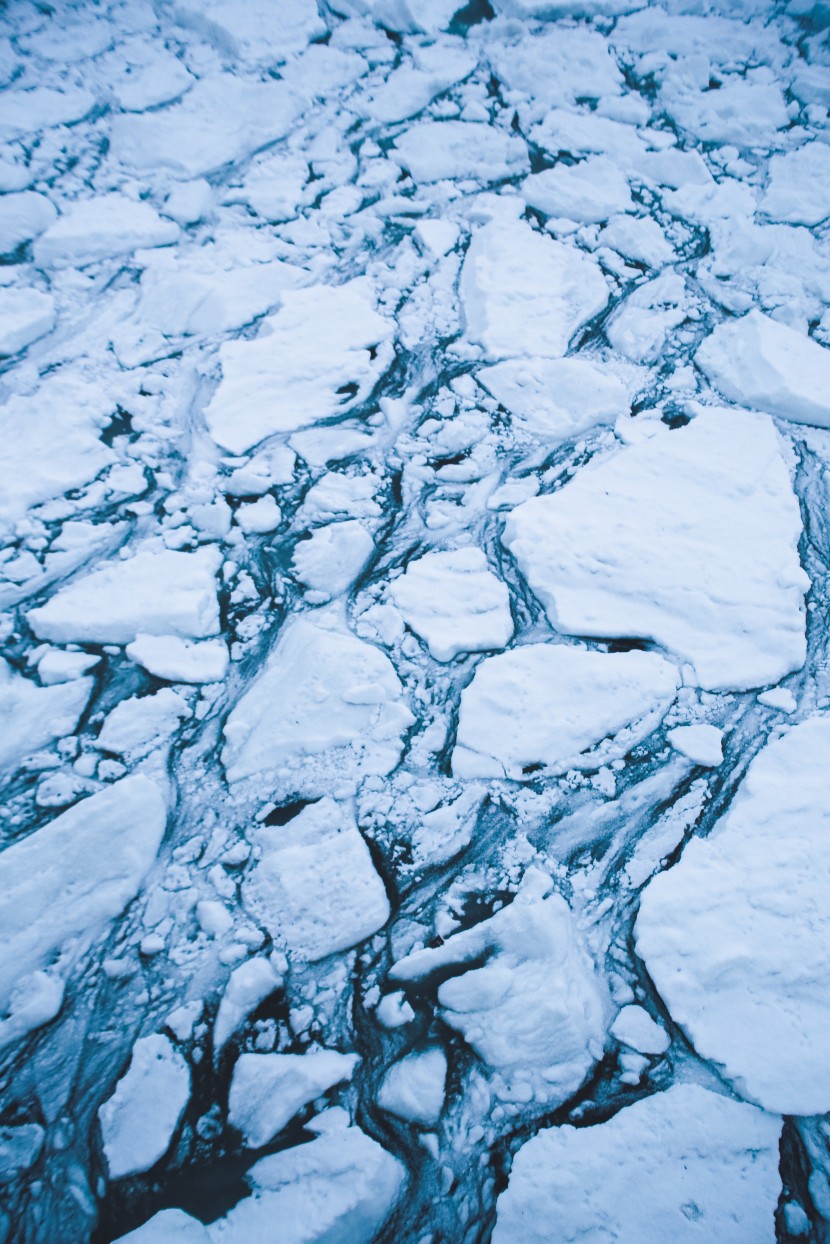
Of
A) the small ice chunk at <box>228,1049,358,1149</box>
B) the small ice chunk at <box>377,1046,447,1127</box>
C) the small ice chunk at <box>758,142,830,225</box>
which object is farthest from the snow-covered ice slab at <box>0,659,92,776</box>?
the small ice chunk at <box>758,142,830,225</box>

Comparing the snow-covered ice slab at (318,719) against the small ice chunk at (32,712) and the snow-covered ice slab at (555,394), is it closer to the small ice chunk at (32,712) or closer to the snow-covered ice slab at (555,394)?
the small ice chunk at (32,712)

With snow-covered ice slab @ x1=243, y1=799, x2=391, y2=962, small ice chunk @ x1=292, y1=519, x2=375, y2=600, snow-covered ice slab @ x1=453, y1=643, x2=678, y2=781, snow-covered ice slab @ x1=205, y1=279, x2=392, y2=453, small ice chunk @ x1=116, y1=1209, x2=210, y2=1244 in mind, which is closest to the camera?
small ice chunk @ x1=116, y1=1209, x2=210, y2=1244

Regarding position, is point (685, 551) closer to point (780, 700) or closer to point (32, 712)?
point (780, 700)

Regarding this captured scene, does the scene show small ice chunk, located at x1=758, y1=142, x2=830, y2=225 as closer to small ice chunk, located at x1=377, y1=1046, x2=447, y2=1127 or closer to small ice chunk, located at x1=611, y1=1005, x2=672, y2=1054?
small ice chunk, located at x1=611, y1=1005, x2=672, y2=1054

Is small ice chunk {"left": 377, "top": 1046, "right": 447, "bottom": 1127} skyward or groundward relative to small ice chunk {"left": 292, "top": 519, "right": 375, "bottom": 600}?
groundward

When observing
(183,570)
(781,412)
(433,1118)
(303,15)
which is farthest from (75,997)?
(303,15)

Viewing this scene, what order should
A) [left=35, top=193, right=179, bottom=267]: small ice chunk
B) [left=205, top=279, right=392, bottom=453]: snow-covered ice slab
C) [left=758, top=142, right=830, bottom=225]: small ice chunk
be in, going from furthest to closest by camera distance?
[left=758, top=142, right=830, bottom=225]: small ice chunk, [left=35, top=193, right=179, bottom=267]: small ice chunk, [left=205, top=279, right=392, bottom=453]: snow-covered ice slab

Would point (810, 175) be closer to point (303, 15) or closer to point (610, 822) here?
point (303, 15)
